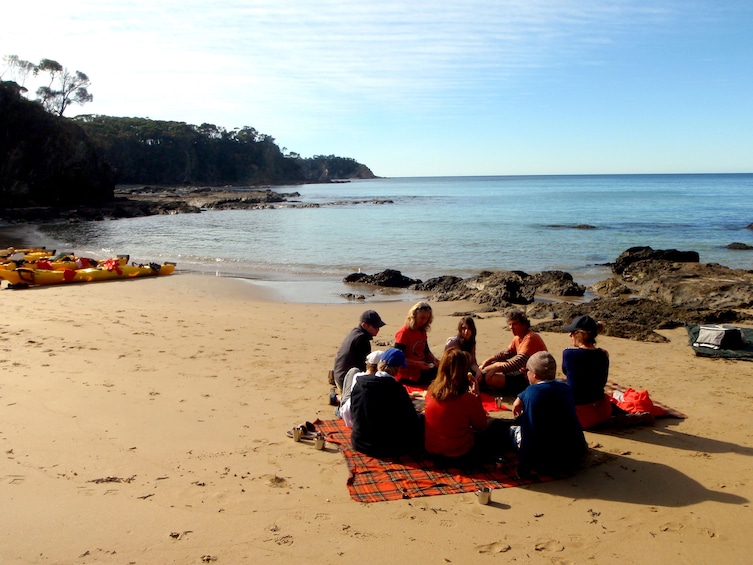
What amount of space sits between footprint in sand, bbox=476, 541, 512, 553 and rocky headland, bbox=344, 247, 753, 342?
6.88 metres

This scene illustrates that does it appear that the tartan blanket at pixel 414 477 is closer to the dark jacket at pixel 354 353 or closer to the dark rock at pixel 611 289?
the dark jacket at pixel 354 353

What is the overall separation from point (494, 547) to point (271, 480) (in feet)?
5.85

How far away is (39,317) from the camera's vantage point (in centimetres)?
1051

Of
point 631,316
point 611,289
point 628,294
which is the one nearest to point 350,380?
point 631,316

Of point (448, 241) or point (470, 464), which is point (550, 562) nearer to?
point (470, 464)

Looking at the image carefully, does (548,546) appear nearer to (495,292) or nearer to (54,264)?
(495,292)

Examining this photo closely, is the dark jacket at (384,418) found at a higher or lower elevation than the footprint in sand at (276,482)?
higher

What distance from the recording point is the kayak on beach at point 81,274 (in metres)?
14.5

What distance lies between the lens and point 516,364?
6.56m

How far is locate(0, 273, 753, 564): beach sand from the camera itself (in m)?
3.64

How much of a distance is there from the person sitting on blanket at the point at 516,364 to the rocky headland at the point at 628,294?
3.91m

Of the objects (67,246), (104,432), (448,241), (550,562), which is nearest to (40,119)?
(67,246)

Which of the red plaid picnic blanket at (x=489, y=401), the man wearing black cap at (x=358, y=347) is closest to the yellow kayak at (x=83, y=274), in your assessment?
the man wearing black cap at (x=358, y=347)

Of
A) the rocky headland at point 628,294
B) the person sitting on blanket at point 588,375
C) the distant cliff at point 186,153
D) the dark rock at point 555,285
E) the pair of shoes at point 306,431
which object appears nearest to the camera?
the pair of shoes at point 306,431
